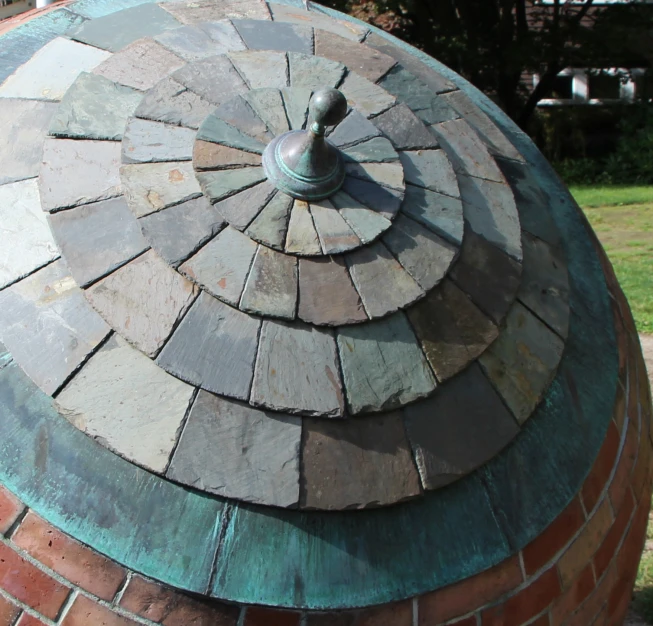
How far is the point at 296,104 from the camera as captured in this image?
99.0 inches

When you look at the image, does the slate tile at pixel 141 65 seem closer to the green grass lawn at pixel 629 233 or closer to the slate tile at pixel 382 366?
the slate tile at pixel 382 366

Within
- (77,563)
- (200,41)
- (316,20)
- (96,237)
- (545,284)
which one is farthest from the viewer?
(316,20)

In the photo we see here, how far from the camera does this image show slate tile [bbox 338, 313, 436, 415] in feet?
6.99

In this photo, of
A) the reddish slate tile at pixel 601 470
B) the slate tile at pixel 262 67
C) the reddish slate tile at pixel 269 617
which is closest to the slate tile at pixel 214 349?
the reddish slate tile at pixel 269 617

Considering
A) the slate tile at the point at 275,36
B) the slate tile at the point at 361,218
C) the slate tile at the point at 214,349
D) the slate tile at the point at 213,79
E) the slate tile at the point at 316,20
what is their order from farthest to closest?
the slate tile at the point at 316,20, the slate tile at the point at 275,36, the slate tile at the point at 213,79, the slate tile at the point at 361,218, the slate tile at the point at 214,349

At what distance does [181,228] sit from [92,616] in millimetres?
965

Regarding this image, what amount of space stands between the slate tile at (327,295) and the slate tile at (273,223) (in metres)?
0.09

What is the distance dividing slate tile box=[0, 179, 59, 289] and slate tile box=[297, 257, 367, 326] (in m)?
0.64

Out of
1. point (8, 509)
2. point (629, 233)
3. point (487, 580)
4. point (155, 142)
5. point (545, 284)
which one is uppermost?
point (155, 142)

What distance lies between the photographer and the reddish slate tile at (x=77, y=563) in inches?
76.7

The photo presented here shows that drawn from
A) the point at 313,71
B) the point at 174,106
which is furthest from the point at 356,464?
the point at 313,71

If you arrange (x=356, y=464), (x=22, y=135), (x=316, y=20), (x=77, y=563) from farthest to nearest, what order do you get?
(x=316, y=20) → (x=22, y=135) → (x=356, y=464) → (x=77, y=563)

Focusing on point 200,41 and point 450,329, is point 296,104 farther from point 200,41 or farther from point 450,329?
point 450,329

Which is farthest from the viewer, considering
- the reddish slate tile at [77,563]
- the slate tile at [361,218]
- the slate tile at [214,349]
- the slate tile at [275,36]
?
the slate tile at [275,36]
